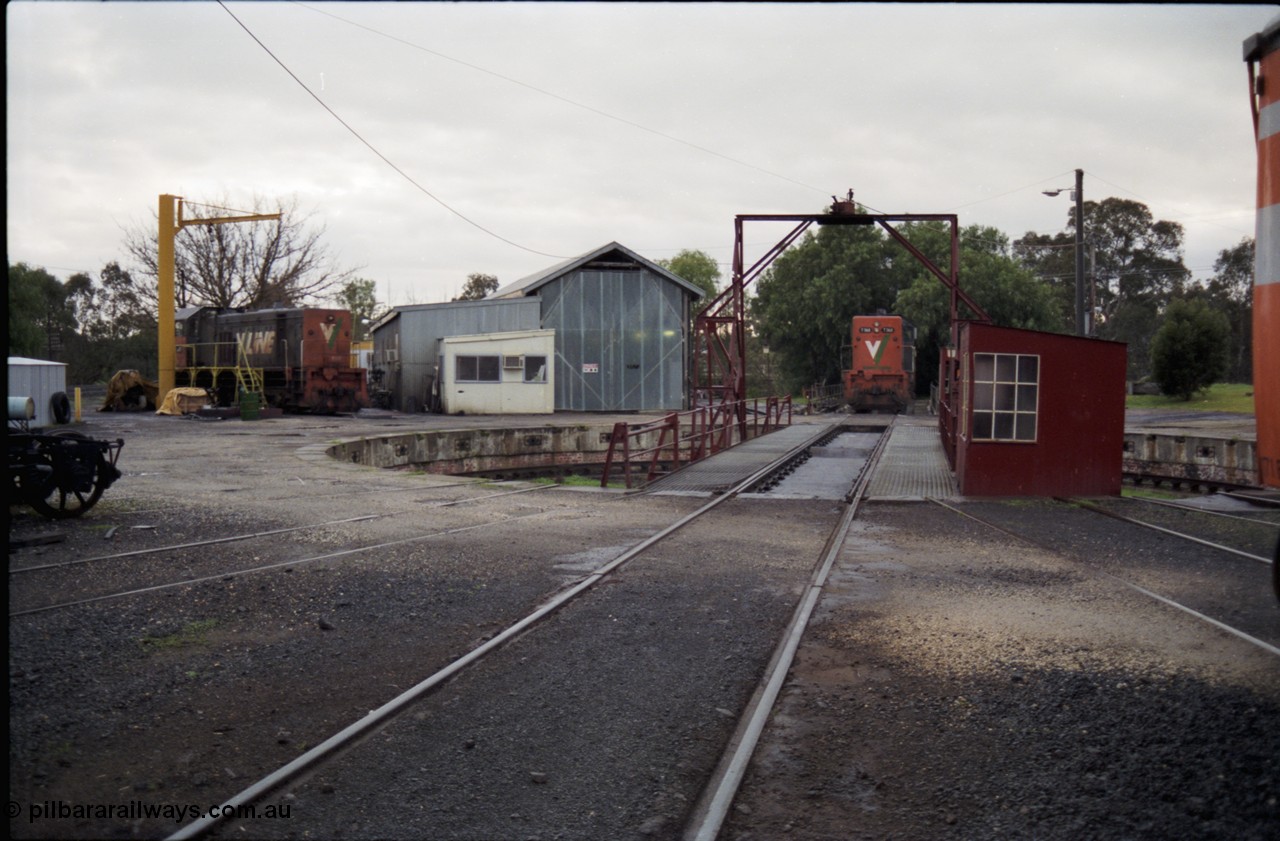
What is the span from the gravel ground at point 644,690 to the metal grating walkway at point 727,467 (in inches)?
212

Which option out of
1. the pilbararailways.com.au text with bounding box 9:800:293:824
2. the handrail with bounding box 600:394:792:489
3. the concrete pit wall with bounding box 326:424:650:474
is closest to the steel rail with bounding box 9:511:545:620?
the pilbararailways.com.au text with bounding box 9:800:293:824

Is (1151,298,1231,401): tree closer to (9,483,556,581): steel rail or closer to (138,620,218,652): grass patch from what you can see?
(9,483,556,581): steel rail

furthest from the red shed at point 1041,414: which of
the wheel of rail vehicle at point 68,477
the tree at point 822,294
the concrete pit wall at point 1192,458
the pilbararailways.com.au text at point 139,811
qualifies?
the tree at point 822,294

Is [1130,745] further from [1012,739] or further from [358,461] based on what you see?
[358,461]

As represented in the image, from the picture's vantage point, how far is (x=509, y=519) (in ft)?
36.6

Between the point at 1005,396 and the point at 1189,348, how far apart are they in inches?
1158

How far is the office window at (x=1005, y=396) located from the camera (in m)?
13.1

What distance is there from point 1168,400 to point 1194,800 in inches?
1604

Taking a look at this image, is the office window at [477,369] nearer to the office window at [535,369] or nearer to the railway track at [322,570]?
the office window at [535,369]

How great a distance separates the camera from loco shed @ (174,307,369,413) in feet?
101

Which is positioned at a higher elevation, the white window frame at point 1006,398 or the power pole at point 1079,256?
the power pole at point 1079,256

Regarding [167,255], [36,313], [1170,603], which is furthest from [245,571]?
[36,313]

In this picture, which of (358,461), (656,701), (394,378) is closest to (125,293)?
(394,378)

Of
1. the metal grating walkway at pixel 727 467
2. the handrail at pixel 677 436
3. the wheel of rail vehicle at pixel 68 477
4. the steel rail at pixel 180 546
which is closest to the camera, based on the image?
the steel rail at pixel 180 546
